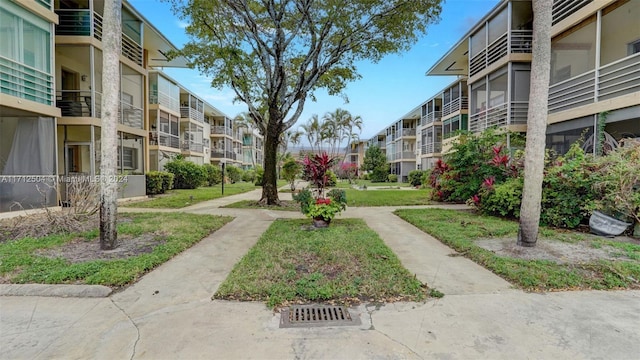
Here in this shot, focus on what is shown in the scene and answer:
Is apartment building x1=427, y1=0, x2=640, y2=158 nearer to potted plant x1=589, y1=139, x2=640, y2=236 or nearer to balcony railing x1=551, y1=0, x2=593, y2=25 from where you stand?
balcony railing x1=551, y1=0, x2=593, y2=25

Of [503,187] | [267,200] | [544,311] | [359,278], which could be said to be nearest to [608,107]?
[503,187]

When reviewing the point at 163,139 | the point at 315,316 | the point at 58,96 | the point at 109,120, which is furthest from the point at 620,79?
the point at 163,139

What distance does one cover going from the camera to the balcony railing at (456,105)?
24734 millimetres

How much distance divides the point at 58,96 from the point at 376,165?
34.8 meters

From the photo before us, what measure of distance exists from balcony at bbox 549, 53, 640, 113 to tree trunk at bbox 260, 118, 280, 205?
413 inches

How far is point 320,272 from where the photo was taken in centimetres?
462

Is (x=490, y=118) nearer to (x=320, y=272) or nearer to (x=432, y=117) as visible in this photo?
(x=320, y=272)

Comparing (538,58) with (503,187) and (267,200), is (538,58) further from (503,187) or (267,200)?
(267,200)

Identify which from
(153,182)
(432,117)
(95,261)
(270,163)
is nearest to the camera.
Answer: (95,261)

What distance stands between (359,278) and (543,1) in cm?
558

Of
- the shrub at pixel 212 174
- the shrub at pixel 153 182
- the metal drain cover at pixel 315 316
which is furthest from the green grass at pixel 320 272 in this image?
the shrub at pixel 212 174

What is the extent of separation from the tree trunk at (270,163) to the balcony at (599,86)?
1050cm

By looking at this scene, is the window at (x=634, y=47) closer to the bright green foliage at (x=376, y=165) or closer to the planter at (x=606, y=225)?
the planter at (x=606, y=225)

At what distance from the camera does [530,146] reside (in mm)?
5672
